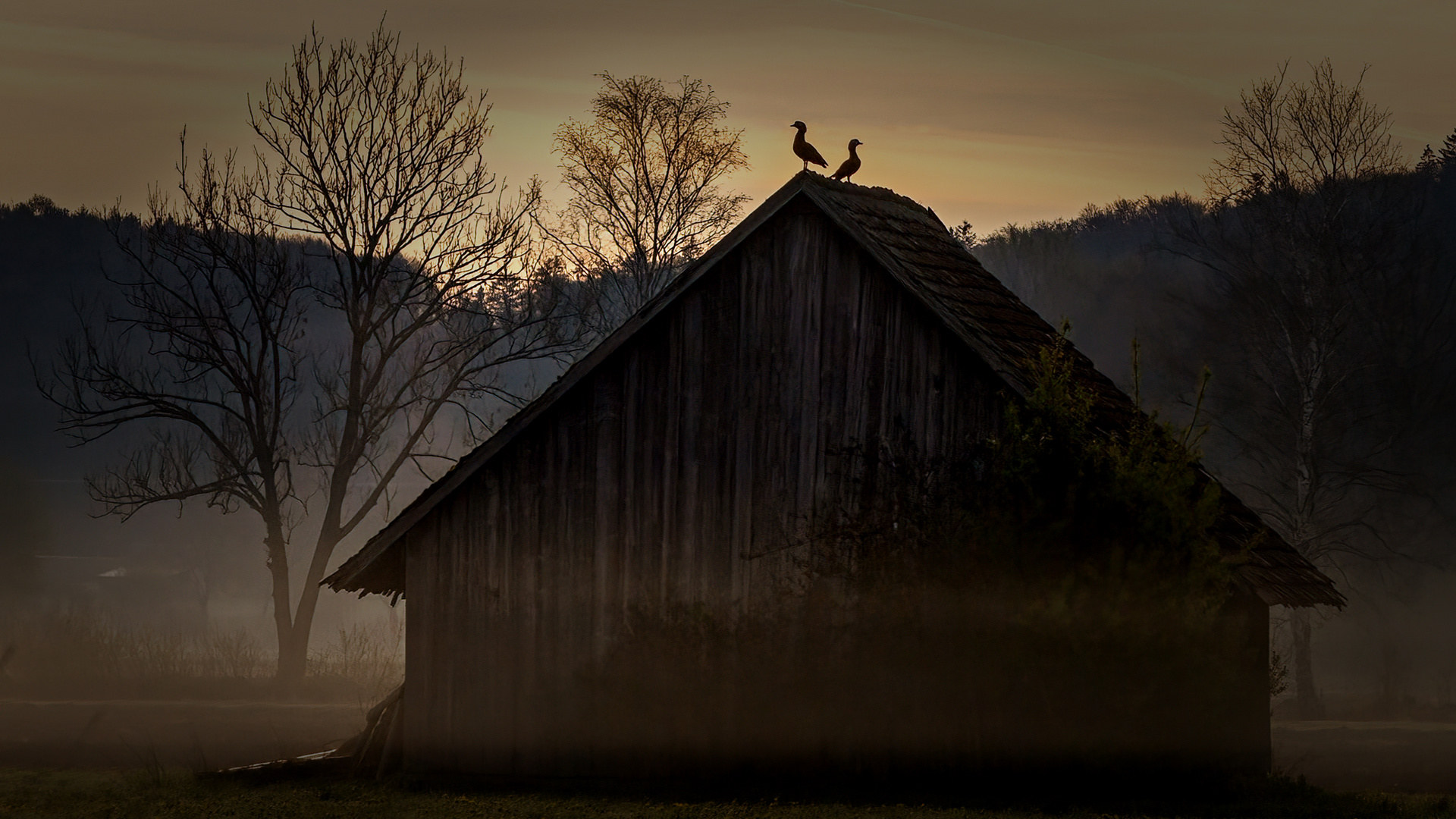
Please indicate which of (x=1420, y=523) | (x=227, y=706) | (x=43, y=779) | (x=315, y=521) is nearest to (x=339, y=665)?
(x=227, y=706)

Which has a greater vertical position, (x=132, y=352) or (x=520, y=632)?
(x=132, y=352)

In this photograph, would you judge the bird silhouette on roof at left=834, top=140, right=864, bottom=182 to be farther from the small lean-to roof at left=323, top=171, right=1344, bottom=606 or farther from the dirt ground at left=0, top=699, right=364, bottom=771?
the dirt ground at left=0, top=699, right=364, bottom=771

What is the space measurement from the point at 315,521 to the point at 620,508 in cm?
6995

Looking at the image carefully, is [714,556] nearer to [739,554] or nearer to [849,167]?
[739,554]

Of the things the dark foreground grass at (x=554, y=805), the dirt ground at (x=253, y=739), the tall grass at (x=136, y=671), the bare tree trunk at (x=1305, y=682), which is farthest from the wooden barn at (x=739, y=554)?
the bare tree trunk at (x=1305, y=682)

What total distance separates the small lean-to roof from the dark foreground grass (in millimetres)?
1928

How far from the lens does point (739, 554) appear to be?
14.4 metres

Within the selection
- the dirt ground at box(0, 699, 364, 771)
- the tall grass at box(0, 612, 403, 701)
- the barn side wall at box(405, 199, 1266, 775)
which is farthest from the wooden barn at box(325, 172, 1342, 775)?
the tall grass at box(0, 612, 403, 701)

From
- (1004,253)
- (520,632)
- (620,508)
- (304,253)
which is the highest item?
(1004,253)

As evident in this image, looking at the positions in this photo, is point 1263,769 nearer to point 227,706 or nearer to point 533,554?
point 533,554

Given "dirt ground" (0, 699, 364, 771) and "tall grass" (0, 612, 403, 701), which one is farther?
"tall grass" (0, 612, 403, 701)

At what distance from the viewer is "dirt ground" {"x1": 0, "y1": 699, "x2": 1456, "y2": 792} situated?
21188 mm

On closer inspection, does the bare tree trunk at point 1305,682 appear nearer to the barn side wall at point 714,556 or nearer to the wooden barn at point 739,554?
the wooden barn at point 739,554

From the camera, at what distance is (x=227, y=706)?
27203mm
